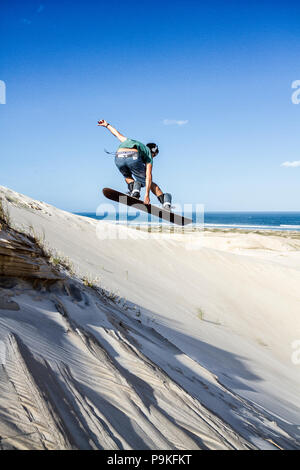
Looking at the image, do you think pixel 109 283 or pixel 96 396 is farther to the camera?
pixel 109 283

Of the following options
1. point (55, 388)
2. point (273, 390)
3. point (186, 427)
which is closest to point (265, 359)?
point (273, 390)

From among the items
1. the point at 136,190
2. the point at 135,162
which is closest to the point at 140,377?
the point at 135,162

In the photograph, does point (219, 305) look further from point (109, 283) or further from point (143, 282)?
point (109, 283)

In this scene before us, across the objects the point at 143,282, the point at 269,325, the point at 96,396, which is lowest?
the point at 269,325

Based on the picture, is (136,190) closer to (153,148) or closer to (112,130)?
(153,148)

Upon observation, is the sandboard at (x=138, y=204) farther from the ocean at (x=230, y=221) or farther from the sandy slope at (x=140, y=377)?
the ocean at (x=230, y=221)

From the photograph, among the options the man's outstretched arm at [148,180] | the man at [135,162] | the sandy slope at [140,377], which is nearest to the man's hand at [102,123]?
the man at [135,162]

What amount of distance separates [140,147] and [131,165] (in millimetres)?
305

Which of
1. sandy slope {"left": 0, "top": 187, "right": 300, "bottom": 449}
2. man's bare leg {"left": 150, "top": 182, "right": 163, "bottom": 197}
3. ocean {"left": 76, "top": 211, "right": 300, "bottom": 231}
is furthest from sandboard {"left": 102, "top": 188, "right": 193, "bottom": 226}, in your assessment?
ocean {"left": 76, "top": 211, "right": 300, "bottom": 231}

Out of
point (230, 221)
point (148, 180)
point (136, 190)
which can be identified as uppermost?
point (148, 180)

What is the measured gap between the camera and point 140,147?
4.50 metres
